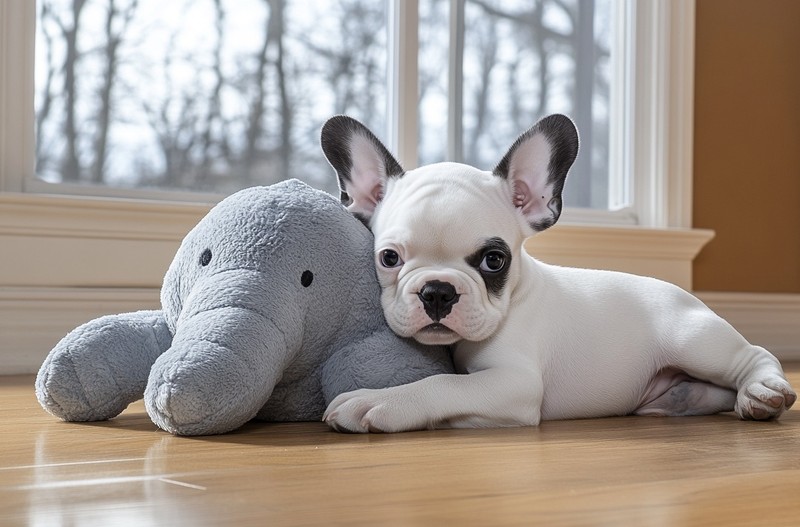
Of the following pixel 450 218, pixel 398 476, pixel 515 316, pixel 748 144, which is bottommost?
pixel 398 476

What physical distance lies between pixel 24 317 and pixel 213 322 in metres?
1.29

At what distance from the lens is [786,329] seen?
3383 millimetres

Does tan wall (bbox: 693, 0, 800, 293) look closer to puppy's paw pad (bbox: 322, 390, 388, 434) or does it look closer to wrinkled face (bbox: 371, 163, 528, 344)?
wrinkled face (bbox: 371, 163, 528, 344)

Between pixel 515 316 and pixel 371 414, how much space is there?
0.99 feet

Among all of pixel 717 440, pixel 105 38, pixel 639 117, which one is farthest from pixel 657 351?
pixel 639 117

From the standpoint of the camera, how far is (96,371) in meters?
1.33

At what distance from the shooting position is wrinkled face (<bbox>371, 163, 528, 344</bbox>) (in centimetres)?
133

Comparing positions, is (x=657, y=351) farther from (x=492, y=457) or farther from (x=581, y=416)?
(x=492, y=457)

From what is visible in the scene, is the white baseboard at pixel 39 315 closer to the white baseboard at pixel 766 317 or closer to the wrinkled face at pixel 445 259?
the wrinkled face at pixel 445 259

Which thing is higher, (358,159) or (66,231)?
(358,159)

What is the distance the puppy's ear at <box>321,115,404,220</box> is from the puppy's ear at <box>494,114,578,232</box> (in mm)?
173

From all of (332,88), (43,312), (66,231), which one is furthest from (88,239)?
(332,88)

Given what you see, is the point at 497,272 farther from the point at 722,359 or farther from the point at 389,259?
the point at 722,359

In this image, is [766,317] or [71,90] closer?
[71,90]
